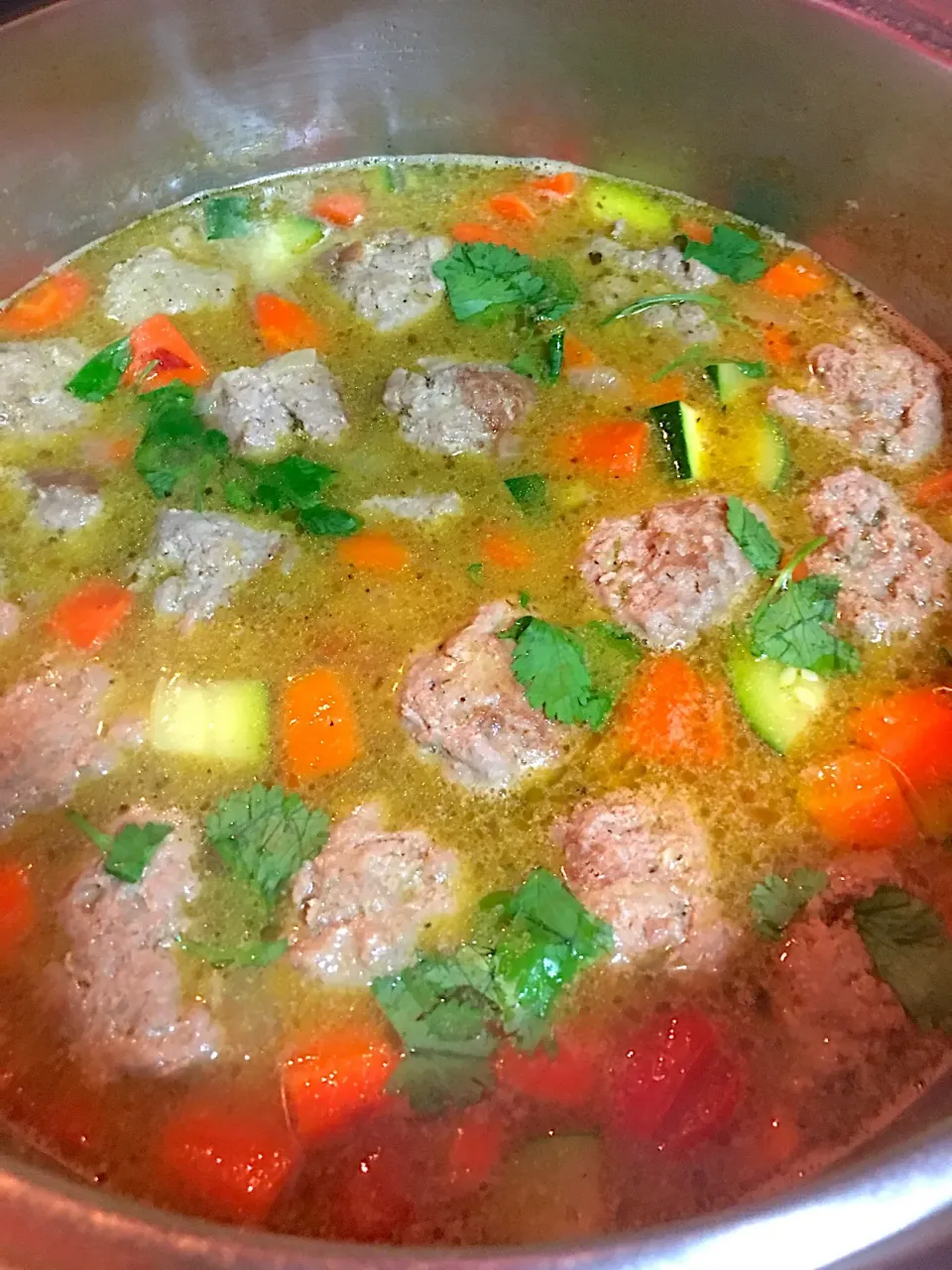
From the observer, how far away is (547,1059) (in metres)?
1.98

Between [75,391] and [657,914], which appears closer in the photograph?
[657,914]

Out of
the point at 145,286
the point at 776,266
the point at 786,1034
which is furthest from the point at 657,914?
the point at 145,286

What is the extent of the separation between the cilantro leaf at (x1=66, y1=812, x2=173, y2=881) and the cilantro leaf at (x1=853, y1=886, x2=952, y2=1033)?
1447 millimetres

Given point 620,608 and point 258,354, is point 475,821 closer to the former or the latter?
point 620,608

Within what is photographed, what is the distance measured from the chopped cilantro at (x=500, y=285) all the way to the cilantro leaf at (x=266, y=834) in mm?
1629

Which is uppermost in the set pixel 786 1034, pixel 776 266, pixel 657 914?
pixel 776 266

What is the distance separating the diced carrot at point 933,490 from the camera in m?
2.74

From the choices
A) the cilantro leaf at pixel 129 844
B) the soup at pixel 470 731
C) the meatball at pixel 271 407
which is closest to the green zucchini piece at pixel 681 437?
the soup at pixel 470 731

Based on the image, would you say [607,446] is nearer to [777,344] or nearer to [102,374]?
[777,344]

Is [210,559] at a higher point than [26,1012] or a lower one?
higher

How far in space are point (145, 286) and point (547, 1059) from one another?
2.53 m

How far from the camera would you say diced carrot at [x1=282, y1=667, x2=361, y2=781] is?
235 cm

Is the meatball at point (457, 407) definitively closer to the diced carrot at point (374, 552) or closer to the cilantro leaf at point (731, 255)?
the diced carrot at point (374, 552)

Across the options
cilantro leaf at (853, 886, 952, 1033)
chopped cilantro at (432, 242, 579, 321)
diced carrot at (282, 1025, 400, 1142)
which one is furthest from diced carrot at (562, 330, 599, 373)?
diced carrot at (282, 1025, 400, 1142)
